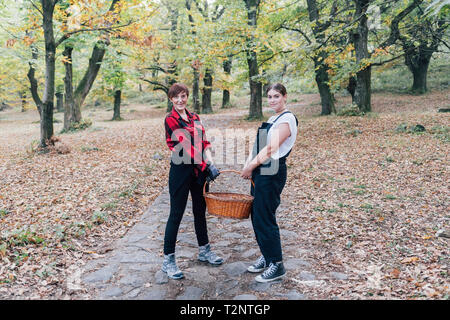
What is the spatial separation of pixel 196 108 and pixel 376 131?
1604cm

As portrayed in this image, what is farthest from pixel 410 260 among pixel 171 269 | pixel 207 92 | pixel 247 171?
pixel 207 92

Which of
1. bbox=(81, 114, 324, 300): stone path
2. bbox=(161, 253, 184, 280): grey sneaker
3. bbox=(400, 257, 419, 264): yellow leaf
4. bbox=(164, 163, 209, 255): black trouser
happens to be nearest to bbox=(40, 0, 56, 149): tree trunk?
bbox=(81, 114, 324, 300): stone path

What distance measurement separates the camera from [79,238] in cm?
479

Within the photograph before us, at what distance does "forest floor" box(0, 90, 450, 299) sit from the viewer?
362 centimetres

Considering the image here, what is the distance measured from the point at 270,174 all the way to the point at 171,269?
163cm

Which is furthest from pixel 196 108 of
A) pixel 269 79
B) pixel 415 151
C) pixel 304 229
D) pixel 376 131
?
pixel 304 229

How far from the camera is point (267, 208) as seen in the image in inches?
134

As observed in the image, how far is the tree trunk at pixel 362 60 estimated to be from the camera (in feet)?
39.9

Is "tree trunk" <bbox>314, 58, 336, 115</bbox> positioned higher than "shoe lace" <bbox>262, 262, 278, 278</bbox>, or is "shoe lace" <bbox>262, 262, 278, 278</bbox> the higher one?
"tree trunk" <bbox>314, 58, 336, 115</bbox>

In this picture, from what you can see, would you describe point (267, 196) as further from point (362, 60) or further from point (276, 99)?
point (362, 60)

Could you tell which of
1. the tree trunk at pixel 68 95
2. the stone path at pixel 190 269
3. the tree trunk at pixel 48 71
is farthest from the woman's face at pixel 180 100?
the tree trunk at pixel 68 95

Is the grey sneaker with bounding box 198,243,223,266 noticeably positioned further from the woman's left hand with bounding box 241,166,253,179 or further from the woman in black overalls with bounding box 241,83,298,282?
the woman's left hand with bounding box 241,166,253,179

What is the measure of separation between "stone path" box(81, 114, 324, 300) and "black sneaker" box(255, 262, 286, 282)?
0.21ft

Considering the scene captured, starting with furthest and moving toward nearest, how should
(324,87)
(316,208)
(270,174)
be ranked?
1. (324,87)
2. (316,208)
3. (270,174)
